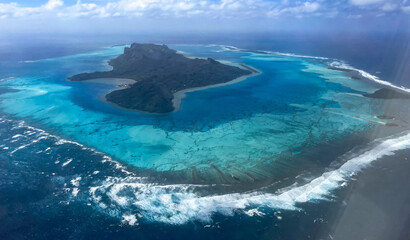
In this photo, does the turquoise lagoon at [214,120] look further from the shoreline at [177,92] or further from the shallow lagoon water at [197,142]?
the shoreline at [177,92]

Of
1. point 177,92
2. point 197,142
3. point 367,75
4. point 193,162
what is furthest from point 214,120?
point 367,75

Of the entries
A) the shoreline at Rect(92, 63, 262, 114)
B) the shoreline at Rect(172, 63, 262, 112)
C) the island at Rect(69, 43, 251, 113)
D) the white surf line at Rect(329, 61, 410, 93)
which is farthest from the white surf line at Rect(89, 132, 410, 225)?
the white surf line at Rect(329, 61, 410, 93)

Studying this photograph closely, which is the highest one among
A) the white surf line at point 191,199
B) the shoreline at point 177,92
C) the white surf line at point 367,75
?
the white surf line at point 367,75

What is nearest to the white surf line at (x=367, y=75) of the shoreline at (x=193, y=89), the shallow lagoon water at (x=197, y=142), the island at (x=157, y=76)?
the shallow lagoon water at (x=197, y=142)

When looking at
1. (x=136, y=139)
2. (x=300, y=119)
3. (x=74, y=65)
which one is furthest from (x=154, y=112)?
(x=74, y=65)

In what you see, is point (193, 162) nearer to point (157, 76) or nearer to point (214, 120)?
point (214, 120)
